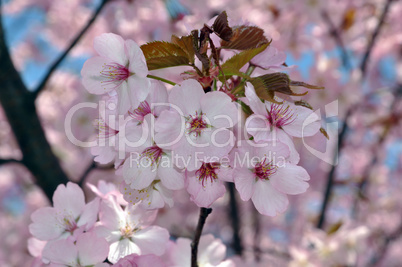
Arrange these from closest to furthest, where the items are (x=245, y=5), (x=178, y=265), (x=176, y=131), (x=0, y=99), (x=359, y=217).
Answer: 1. (x=176, y=131)
2. (x=178, y=265)
3. (x=0, y=99)
4. (x=245, y=5)
5. (x=359, y=217)

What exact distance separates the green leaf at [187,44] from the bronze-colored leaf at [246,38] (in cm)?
8

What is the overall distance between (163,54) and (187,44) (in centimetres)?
5

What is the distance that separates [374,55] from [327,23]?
3.68 feet

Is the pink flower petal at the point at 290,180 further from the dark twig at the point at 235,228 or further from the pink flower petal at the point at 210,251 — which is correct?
the dark twig at the point at 235,228

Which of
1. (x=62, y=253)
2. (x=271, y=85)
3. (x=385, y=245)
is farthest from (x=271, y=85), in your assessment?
(x=385, y=245)

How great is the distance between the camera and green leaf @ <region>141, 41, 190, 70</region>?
2.13 ft

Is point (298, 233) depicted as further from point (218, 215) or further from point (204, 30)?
point (204, 30)

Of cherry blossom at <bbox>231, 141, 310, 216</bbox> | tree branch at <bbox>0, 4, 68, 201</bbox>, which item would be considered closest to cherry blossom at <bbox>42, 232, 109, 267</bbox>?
A: cherry blossom at <bbox>231, 141, 310, 216</bbox>

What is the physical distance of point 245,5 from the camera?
11.5ft

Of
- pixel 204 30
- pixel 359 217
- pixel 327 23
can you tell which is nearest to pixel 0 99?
pixel 204 30

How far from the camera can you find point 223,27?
0.63 m

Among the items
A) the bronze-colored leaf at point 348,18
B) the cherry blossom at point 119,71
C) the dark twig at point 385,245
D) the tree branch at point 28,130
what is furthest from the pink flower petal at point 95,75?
the dark twig at point 385,245

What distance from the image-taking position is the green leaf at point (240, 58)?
65 centimetres

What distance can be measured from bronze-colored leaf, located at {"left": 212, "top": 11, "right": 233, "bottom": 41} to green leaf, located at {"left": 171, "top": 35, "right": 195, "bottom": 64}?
49mm
